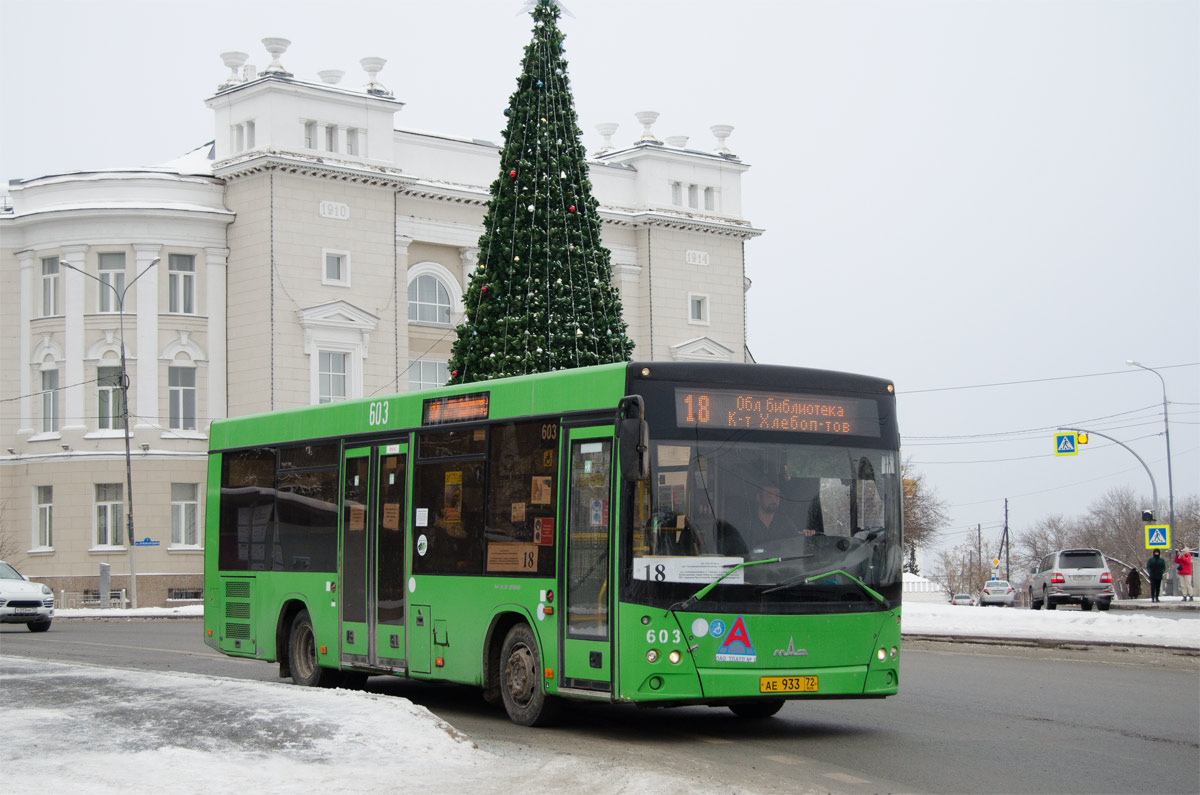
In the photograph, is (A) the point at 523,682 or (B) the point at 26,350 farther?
(B) the point at 26,350

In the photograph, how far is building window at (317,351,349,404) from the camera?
57.3 m

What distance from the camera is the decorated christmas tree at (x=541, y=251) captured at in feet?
117

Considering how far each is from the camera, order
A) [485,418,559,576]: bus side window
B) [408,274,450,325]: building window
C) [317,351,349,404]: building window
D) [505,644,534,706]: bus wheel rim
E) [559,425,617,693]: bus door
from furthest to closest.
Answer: [408,274,450,325]: building window
[317,351,349,404]: building window
[505,644,534,706]: bus wheel rim
[485,418,559,576]: bus side window
[559,425,617,693]: bus door

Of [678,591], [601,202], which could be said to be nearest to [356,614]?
[678,591]

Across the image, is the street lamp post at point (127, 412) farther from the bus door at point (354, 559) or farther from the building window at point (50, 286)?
the bus door at point (354, 559)

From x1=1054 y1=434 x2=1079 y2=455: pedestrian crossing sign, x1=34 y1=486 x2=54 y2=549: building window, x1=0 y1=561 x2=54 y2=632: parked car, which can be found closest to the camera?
x1=0 y1=561 x2=54 y2=632: parked car

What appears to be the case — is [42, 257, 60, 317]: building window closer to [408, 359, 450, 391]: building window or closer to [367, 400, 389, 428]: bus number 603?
[408, 359, 450, 391]: building window

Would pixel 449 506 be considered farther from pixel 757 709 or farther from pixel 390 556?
pixel 757 709

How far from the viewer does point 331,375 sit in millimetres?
57656

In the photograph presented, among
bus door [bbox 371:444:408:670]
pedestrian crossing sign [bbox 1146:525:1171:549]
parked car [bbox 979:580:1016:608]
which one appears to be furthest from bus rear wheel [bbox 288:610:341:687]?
parked car [bbox 979:580:1016:608]

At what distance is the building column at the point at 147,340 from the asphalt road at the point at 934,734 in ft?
123

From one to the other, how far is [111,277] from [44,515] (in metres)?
8.96

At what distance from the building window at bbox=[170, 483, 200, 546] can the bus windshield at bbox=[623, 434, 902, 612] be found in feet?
153

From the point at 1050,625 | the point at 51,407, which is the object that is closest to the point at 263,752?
the point at 1050,625
